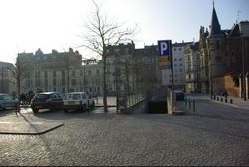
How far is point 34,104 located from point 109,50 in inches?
315

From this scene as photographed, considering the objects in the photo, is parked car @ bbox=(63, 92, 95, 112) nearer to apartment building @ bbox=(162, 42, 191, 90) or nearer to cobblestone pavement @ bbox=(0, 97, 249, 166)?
cobblestone pavement @ bbox=(0, 97, 249, 166)

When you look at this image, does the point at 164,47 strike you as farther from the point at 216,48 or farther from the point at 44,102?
the point at 216,48

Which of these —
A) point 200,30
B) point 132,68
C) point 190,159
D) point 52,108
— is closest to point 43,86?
point 200,30

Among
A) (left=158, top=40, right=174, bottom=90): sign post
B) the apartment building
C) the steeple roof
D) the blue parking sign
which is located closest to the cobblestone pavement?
(left=158, top=40, right=174, bottom=90): sign post

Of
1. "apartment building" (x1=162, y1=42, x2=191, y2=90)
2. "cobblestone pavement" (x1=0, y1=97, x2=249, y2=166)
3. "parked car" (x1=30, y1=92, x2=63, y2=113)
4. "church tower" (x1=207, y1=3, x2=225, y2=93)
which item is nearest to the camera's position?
"cobblestone pavement" (x1=0, y1=97, x2=249, y2=166)

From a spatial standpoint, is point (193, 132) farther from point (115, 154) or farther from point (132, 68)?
point (132, 68)

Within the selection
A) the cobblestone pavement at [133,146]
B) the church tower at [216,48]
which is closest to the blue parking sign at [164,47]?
the cobblestone pavement at [133,146]

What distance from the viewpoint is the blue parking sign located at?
22047 mm

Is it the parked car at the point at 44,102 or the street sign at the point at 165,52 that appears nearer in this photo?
the street sign at the point at 165,52

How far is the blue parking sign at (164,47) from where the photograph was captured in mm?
22047

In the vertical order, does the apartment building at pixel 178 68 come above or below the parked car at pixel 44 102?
above

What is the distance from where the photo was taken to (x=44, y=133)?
14.7 m

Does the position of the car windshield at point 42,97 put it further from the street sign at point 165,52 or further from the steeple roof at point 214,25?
the steeple roof at point 214,25

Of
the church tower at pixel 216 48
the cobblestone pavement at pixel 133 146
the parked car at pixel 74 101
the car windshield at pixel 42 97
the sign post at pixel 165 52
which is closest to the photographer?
the cobblestone pavement at pixel 133 146
